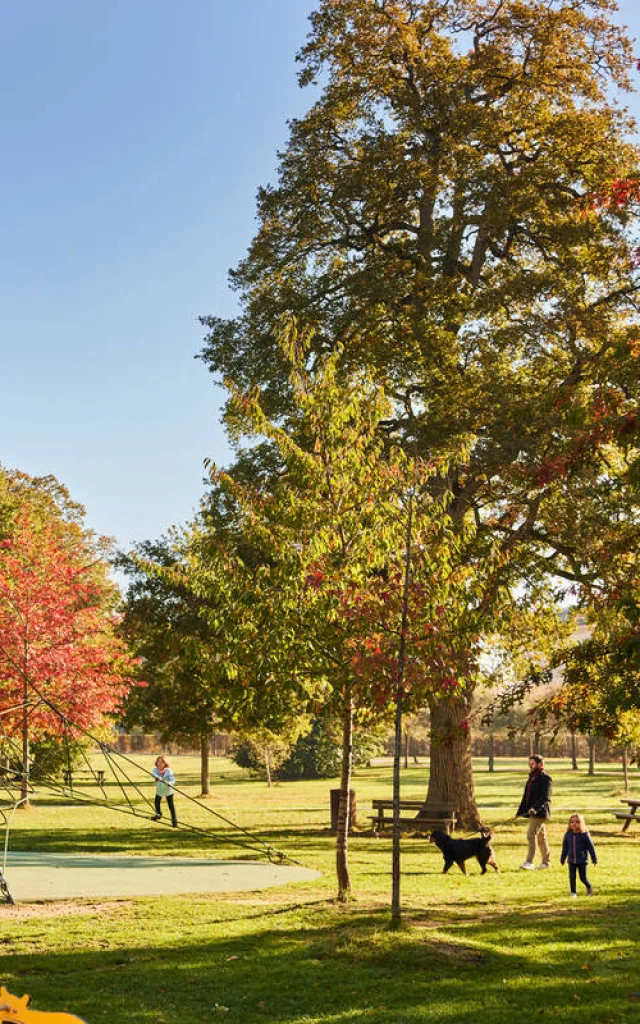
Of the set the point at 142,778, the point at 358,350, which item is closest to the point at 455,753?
the point at 358,350

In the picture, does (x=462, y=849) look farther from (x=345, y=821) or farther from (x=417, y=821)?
(x=417, y=821)

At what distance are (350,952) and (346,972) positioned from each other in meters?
0.63

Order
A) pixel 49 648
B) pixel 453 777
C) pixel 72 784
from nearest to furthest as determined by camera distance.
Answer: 1. pixel 453 777
2. pixel 72 784
3. pixel 49 648

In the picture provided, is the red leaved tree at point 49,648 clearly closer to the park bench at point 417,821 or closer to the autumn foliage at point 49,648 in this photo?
the autumn foliage at point 49,648

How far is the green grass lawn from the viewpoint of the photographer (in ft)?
27.4

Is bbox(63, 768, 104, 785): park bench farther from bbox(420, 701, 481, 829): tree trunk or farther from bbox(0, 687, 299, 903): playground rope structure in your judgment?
bbox(420, 701, 481, 829): tree trunk

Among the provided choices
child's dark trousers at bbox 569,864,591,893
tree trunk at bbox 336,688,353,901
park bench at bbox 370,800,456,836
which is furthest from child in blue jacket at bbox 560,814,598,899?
park bench at bbox 370,800,456,836

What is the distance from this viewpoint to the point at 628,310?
24.2m

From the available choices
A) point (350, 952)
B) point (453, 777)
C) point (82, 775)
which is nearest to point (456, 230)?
point (453, 777)

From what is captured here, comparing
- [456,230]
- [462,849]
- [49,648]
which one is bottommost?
[462,849]

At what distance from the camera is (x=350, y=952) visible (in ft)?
33.1

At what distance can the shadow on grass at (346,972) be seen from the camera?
27.1 ft

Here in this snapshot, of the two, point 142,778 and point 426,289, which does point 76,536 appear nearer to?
point 142,778

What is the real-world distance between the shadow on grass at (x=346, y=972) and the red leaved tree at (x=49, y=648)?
67.4 feet
